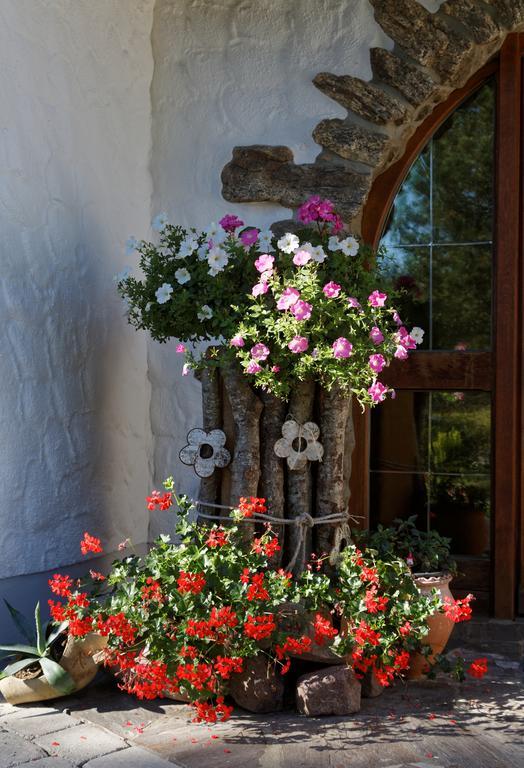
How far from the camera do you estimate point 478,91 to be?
11.9 feet

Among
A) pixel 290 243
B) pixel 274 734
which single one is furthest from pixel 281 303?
pixel 274 734

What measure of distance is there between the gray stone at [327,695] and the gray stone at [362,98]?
199cm

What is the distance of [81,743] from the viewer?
244 centimetres

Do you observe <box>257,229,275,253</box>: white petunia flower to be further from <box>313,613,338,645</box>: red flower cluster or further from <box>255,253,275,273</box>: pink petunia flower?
<box>313,613,338,645</box>: red flower cluster

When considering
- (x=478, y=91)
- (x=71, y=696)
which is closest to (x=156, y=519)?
(x=71, y=696)

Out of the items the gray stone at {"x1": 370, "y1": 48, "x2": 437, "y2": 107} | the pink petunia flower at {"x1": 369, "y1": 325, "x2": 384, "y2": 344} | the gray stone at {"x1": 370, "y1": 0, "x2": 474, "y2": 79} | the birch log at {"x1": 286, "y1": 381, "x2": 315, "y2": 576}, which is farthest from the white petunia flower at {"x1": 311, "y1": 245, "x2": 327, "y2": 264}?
the gray stone at {"x1": 370, "y1": 0, "x2": 474, "y2": 79}

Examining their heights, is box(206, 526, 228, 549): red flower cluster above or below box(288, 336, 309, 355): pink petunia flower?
below

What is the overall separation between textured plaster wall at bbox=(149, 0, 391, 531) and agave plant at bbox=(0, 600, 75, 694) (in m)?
0.90

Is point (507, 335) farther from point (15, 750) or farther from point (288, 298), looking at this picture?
point (15, 750)

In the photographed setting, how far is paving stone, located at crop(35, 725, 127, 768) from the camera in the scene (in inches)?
93.1

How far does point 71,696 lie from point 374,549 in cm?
110

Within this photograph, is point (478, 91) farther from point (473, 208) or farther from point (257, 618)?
point (257, 618)

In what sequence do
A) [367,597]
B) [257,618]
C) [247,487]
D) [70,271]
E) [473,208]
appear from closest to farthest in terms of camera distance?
[257,618] → [367,597] → [247,487] → [70,271] → [473,208]

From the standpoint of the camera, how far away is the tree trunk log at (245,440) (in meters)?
3.05
